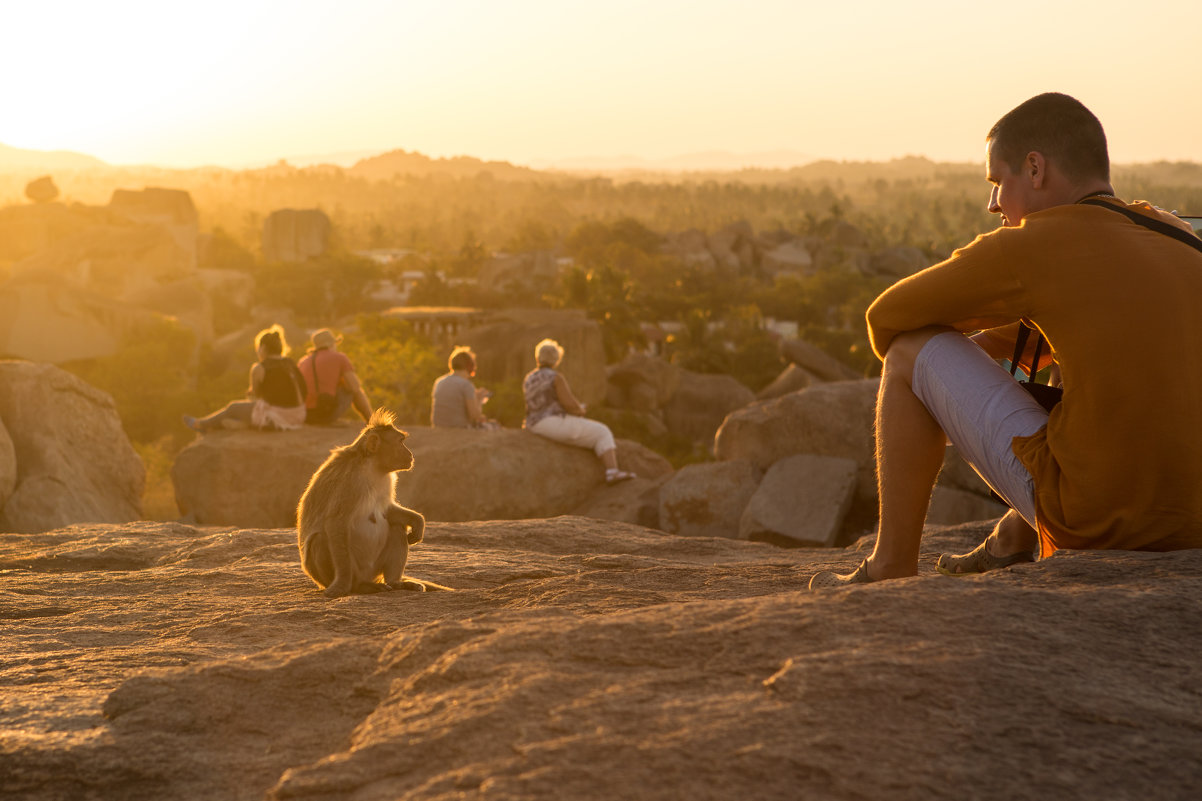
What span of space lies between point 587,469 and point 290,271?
6124 cm

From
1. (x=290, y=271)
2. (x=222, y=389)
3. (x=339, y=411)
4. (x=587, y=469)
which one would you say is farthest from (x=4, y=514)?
(x=290, y=271)

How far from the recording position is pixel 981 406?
3186 mm

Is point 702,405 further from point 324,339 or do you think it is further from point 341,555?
point 341,555

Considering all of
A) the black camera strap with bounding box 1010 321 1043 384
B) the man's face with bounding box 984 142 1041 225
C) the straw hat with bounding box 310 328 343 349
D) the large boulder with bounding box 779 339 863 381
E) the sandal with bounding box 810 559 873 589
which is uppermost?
the man's face with bounding box 984 142 1041 225

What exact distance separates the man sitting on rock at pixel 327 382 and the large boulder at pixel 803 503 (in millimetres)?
4839

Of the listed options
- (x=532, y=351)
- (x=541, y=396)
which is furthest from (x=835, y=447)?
(x=532, y=351)

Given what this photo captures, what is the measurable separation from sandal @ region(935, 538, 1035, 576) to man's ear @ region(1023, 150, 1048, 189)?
145 centimetres

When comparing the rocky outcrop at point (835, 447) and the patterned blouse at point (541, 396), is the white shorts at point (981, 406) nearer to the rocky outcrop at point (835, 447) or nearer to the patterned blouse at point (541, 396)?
the patterned blouse at point (541, 396)

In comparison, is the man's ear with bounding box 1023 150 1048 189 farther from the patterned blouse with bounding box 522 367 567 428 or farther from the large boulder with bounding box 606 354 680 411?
the large boulder with bounding box 606 354 680 411

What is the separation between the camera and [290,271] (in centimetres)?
6950

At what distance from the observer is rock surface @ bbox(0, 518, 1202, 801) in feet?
6.31

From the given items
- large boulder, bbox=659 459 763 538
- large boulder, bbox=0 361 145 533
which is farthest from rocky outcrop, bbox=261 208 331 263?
large boulder, bbox=659 459 763 538

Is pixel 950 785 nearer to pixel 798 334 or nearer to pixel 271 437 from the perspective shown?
pixel 271 437

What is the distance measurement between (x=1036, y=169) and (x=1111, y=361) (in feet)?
2.15
